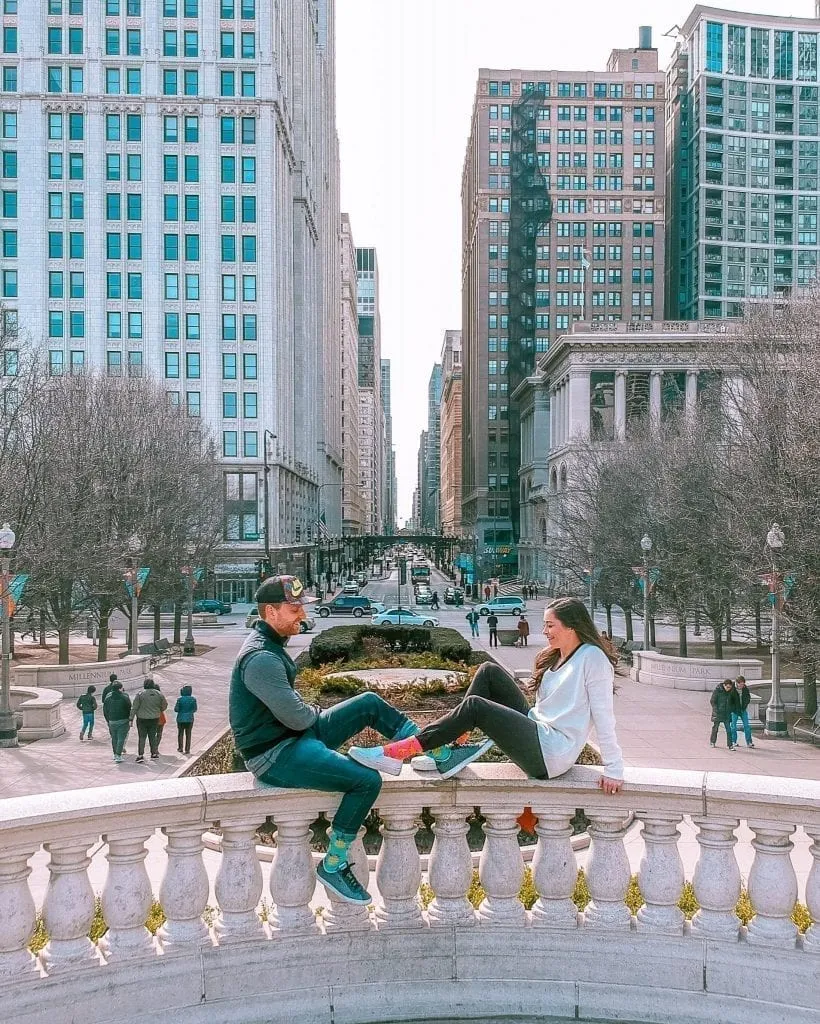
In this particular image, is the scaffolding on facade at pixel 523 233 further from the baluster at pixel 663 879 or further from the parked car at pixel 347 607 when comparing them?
the baluster at pixel 663 879

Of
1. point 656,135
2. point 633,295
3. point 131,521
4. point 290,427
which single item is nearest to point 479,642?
point 131,521

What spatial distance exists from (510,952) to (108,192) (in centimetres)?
7154

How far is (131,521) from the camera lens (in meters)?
29.6

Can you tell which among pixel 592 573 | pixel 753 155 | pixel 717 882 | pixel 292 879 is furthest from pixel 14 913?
pixel 753 155

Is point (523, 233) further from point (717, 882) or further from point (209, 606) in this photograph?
point (717, 882)

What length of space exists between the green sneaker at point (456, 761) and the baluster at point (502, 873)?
1.03ft

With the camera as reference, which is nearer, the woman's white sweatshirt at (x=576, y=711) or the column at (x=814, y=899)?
the column at (x=814, y=899)

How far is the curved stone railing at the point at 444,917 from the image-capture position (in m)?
3.95

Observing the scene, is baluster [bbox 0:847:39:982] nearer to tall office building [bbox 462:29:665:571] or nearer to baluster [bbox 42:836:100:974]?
baluster [bbox 42:836:100:974]

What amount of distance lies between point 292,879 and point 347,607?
168ft

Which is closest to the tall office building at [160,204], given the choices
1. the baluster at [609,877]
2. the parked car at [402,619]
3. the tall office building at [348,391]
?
the parked car at [402,619]

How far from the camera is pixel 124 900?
3957 millimetres

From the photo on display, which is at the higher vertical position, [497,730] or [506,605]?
[497,730]

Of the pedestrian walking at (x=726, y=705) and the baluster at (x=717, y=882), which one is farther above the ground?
the baluster at (x=717, y=882)
